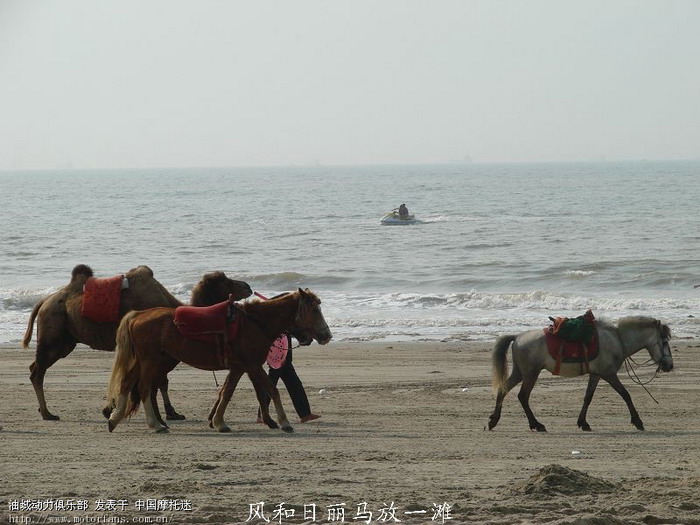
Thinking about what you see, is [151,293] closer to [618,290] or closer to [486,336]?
[486,336]

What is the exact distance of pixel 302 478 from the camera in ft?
26.9

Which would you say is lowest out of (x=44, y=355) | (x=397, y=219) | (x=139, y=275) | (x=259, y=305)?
(x=397, y=219)

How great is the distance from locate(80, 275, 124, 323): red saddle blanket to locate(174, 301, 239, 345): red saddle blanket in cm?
148

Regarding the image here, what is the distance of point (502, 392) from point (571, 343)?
98cm

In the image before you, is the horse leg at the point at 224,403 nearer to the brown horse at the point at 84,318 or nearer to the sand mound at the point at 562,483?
the brown horse at the point at 84,318

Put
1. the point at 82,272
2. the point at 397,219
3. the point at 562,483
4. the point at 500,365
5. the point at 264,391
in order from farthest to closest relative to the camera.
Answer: the point at 397,219, the point at 82,272, the point at 500,365, the point at 264,391, the point at 562,483

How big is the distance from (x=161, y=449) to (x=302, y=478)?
6.37 ft

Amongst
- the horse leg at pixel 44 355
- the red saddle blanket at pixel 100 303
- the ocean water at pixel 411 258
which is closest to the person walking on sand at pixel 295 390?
the red saddle blanket at pixel 100 303

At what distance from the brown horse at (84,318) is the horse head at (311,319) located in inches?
54.8

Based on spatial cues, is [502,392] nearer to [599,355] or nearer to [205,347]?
[599,355]

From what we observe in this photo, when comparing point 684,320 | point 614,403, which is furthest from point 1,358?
point 684,320

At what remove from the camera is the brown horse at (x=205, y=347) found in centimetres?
1063

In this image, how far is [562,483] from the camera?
7734 millimetres

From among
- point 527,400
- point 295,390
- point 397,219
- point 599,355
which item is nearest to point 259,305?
point 295,390
